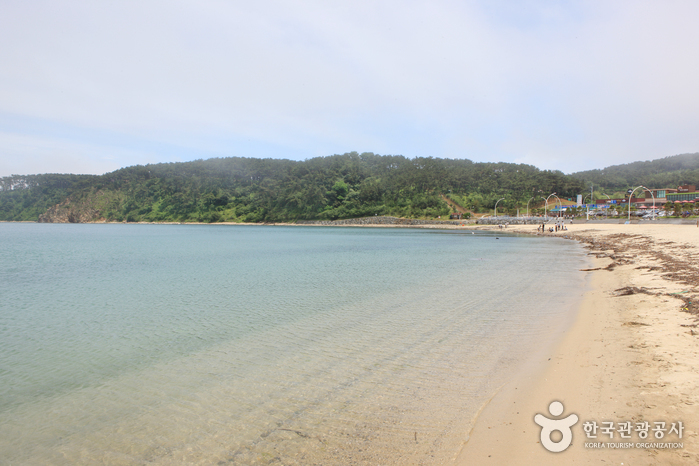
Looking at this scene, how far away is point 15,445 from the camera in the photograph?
15.0 feet

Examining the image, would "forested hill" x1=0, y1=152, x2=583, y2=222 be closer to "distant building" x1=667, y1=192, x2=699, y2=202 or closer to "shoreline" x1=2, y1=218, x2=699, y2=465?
"distant building" x1=667, y1=192, x2=699, y2=202

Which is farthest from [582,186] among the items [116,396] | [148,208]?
[148,208]

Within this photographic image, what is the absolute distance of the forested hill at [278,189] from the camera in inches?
4520

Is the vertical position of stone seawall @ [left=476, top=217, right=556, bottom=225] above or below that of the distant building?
below

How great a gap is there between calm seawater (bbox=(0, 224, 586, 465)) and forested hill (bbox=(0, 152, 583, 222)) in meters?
101

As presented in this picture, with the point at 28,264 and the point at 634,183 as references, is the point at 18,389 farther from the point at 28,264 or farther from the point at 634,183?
the point at 634,183

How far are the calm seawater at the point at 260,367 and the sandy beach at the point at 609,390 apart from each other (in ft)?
1.27

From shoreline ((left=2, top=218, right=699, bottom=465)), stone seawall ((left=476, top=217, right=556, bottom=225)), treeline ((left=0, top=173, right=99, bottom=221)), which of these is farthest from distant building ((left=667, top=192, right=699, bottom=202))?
treeline ((left=0, top=173, right=99, bottom=221))

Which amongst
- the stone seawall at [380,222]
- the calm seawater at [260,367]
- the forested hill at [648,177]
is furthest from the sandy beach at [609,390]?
the forested hill at [648,177]

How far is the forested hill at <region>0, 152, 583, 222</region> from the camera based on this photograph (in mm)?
114812

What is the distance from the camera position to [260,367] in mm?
6910

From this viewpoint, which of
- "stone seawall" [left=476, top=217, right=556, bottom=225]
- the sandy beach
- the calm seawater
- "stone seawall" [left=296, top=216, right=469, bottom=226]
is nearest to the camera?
the sandy beach

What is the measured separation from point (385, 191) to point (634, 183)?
85797mm

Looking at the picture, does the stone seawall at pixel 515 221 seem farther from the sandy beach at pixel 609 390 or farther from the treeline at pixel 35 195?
the treeline at pixel 35 195
